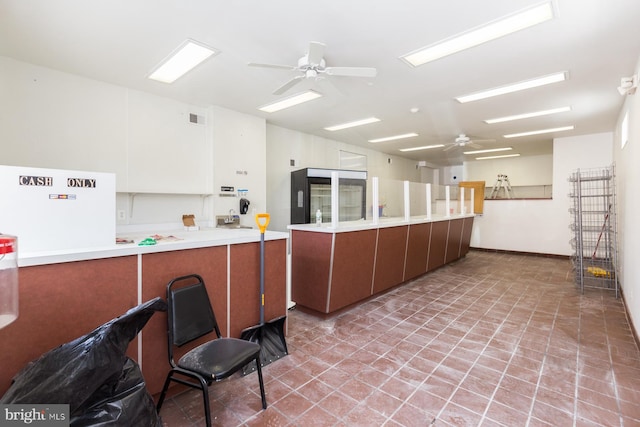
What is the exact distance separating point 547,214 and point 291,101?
6.73 metres

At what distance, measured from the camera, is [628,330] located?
10.1 ft

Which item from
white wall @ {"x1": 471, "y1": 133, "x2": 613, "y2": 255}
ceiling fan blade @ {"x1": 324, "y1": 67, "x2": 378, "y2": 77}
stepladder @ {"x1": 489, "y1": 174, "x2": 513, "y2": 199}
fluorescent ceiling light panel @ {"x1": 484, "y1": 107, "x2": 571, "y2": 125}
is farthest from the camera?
stepladder @ {"x1": 489, "y1": 174, "x2": 513, "y2": 199}

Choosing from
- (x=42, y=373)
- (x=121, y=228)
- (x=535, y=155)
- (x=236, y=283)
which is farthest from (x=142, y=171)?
(x=535, y=155)

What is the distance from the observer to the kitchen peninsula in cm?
149

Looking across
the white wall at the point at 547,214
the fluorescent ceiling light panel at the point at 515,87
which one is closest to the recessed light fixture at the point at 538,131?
the white wall at the point at 547,214

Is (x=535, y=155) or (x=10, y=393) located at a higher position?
(x=535, y=155)

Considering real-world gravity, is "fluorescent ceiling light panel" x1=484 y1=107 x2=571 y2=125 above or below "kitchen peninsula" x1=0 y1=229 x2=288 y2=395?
above

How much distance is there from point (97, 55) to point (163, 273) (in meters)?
2.52

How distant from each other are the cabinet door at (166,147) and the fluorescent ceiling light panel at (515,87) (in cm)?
385

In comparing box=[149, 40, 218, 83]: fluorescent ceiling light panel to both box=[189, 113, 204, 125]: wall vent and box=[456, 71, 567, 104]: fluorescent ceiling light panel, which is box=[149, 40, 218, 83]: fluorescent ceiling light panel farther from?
box=[456, 71, 567, 104]: fluorescent ceiling light panel

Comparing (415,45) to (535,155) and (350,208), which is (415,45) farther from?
(535,155)

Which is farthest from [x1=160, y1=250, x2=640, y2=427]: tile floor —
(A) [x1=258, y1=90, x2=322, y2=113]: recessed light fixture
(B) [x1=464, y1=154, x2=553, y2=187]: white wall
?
(B) [x1=464, y1=154, x2=553, y2=187]: white wall

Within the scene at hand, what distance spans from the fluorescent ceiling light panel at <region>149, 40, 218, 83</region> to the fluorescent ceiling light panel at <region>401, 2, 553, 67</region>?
6.62 feet

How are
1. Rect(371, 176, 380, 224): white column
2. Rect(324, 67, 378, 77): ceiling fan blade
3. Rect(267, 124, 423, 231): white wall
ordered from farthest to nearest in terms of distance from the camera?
Rect(267, 124, 423, 231): white wall
Rect(371, 176, 380, 224): white column
Rect(324, 67, 378, 77): ceiling fan blade
